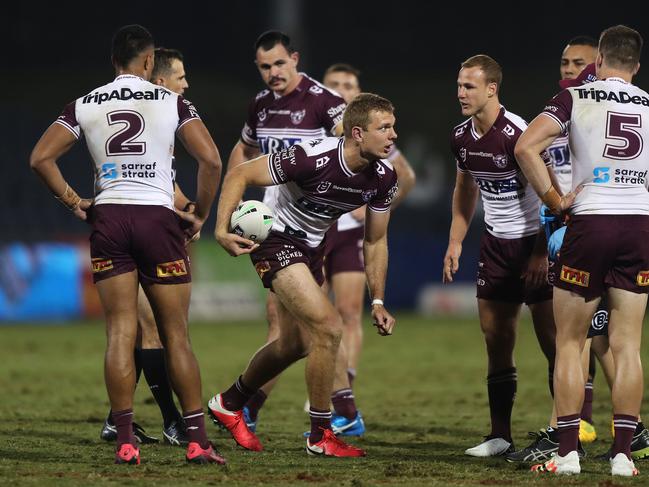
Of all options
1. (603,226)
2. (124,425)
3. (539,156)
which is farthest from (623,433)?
(124,425)

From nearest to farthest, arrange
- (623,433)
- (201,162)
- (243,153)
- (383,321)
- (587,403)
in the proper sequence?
(623,433), (201,162), (383,321), (587,403), (243,153)

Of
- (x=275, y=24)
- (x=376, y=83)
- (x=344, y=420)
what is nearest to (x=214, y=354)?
(x=344, y=420)

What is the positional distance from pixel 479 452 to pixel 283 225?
1.92 metres

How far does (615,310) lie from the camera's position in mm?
6848

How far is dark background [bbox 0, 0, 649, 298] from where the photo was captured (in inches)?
1169

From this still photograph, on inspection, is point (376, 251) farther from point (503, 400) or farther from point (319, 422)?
point (503, 400)

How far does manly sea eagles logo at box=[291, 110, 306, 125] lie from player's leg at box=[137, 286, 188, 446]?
209 cm

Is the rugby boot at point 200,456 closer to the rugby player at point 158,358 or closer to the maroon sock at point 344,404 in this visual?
the rugby player at point 158,358

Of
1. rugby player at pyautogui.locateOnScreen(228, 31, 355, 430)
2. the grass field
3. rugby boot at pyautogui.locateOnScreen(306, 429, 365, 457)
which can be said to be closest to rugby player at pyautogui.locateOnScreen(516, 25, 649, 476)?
the grass field

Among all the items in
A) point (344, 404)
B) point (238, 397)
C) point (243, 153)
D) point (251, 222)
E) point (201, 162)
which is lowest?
point (344, 404)

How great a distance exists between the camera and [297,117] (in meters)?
9.63

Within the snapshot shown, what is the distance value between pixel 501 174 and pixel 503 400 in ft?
4.89

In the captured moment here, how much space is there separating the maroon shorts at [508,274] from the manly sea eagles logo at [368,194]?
0.89m

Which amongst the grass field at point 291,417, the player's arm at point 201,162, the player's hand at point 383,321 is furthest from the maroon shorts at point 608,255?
the player's arm at point 201,162
